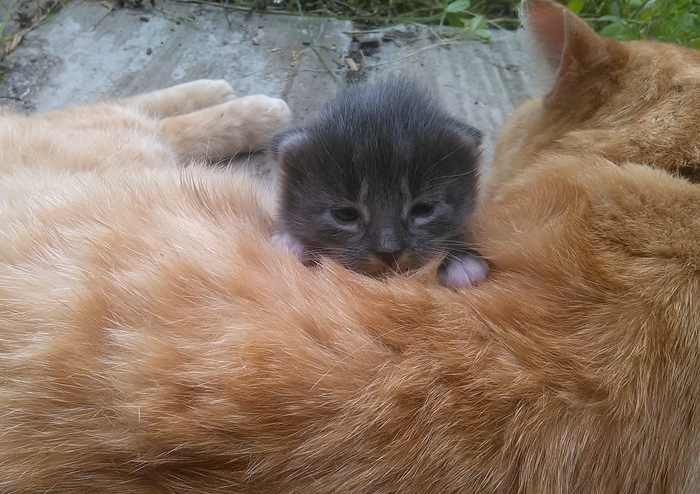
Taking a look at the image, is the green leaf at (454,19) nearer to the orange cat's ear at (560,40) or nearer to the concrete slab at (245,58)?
the concrete slab at (245,58)

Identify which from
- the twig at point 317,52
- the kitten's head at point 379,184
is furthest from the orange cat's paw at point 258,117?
the kitten's head at point 379,184

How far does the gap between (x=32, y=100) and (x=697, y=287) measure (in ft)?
9.68

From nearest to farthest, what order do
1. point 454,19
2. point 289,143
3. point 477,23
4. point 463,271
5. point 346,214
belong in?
1. point 463,271
2. point 346,214
3. point 289,143
4. point 477,23
5. point 454,19

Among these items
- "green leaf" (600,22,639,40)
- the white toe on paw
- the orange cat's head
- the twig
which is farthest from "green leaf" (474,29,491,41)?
the orange cat's head

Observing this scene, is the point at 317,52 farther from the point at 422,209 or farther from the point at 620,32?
the point at 422,209

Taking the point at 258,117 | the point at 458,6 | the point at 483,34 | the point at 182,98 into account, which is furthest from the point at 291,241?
the point at 458,6

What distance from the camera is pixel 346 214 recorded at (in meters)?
1.40

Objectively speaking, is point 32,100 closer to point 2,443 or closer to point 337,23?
point 337,23

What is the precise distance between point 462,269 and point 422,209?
0.30 metres

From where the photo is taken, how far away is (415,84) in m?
1.71

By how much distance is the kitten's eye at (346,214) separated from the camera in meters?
1.39

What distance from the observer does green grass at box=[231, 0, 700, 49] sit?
2628 mm

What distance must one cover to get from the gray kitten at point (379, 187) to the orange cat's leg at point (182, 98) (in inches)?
48.2

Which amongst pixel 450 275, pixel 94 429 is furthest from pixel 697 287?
pixel 94 429
